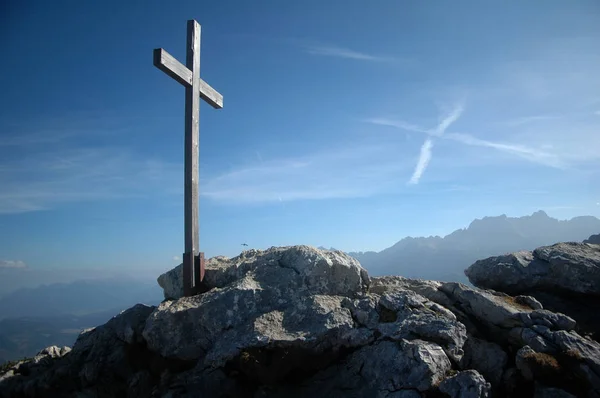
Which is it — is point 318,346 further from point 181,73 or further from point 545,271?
point 181,73

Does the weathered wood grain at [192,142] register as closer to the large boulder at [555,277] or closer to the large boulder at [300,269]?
the large boulder at [300,269]

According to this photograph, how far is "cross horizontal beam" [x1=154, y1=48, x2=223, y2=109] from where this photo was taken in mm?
11023

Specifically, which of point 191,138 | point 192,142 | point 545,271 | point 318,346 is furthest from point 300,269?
point 545,271

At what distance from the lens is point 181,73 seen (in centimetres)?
1208

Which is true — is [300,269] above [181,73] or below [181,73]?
below

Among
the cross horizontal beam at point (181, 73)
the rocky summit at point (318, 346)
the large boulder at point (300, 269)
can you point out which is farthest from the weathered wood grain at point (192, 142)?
the rocky summit at point (318, 346)

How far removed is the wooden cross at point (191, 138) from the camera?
11383mm

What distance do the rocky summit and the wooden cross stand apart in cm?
Answer: 92

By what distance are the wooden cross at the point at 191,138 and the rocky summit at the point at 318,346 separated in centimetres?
92

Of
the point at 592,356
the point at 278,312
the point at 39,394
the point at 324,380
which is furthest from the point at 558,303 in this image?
the point at 39,394

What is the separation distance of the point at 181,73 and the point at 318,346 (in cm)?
1007

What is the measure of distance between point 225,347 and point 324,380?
8.85 feet

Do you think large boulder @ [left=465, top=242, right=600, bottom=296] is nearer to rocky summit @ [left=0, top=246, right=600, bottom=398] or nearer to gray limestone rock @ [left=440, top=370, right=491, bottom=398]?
rocky summit @ [left=0, top=246, right=600, bottom=398]

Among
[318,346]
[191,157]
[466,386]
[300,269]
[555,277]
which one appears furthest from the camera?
[555,277]
